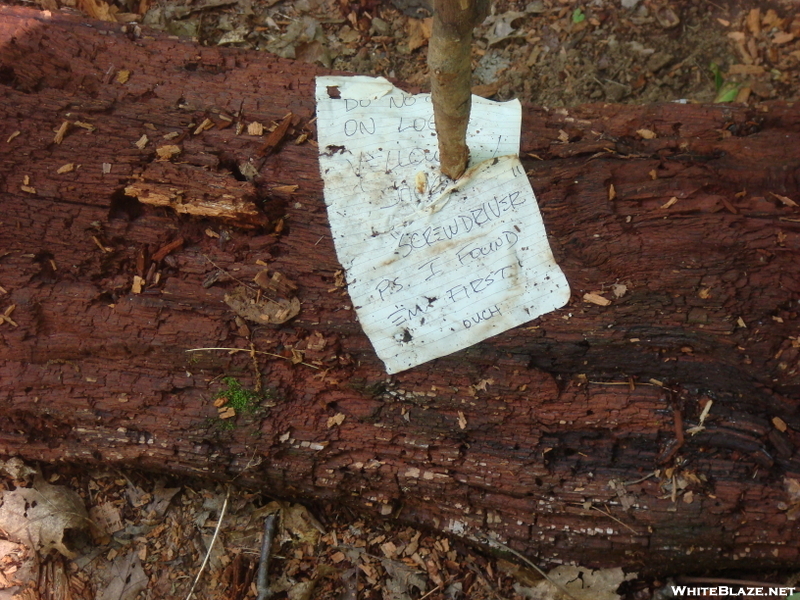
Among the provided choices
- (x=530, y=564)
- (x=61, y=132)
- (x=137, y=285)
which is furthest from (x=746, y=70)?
(x=61, y=132)

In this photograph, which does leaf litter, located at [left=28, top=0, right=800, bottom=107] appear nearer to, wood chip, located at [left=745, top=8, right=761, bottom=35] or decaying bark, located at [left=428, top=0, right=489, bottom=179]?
wood chip, located at [left=745, top=8, right=761, bottom=35]

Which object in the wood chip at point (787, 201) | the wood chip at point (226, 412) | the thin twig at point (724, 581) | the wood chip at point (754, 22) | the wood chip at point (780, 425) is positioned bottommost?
the thin twig at point (724, 581)

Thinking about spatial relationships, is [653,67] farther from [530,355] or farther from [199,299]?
[199,299]

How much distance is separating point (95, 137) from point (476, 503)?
6.80 feet

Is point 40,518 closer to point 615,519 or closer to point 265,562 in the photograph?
point 265,562

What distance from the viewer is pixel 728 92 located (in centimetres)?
317

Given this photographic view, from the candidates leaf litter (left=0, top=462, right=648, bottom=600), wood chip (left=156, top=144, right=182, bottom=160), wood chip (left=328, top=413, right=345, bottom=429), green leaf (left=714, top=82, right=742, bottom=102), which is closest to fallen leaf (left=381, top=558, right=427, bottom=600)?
leaf litter (left=0, top=462, right=648, bottom=600)

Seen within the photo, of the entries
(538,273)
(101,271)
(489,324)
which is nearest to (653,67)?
(538,273)

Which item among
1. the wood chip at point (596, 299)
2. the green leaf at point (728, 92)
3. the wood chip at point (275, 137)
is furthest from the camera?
the green leaf at point (728, 92)

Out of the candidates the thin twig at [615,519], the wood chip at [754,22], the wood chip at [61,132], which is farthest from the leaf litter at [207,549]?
the wood chip at [754,22]

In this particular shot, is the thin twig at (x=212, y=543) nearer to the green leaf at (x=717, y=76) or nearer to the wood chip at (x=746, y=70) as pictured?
the green leaf at (x=717, y=76)

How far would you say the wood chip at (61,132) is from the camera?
7.13 ft

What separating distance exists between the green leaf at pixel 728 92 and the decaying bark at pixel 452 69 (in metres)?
1.99

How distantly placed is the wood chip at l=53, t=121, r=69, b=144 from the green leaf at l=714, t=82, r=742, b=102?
338 centimetres
